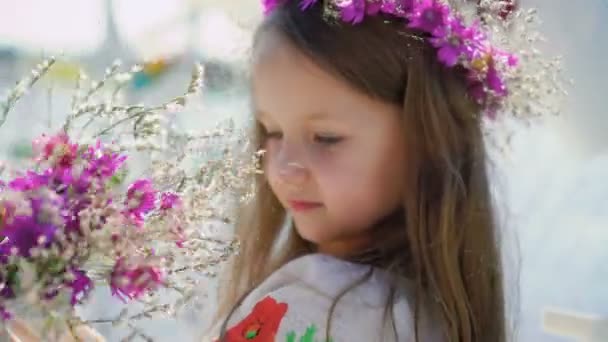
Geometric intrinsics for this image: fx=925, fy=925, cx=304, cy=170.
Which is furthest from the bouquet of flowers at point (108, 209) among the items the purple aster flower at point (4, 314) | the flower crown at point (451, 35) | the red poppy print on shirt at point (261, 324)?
the flower crown at point (451, 35)

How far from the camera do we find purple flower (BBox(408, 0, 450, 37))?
0.94 meters

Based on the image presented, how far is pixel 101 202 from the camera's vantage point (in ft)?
1.97

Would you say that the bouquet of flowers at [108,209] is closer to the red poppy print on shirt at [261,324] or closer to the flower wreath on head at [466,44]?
the red poppy print on shirt at [261,324]

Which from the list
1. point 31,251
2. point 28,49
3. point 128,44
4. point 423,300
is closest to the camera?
point 31,251

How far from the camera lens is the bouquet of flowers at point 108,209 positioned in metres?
0.58

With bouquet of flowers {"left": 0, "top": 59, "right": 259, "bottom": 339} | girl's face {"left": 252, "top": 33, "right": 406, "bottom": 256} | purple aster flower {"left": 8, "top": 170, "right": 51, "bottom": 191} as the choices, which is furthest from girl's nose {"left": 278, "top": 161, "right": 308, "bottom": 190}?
purple aster flower {"left": 8, "top": 170, "right": 51, "bottom": 191}

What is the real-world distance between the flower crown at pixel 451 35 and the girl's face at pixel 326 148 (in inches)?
2.8

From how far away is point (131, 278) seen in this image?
23.5 inches

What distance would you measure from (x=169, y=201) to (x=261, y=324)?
285mm

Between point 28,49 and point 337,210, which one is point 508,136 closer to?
point 337,210

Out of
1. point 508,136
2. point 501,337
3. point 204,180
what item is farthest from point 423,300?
point 204,180

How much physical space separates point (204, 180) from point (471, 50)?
1.32 feet

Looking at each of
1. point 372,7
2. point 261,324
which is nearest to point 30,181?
point 261,324

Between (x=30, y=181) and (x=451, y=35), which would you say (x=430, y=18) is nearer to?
(x=451, y=35)
